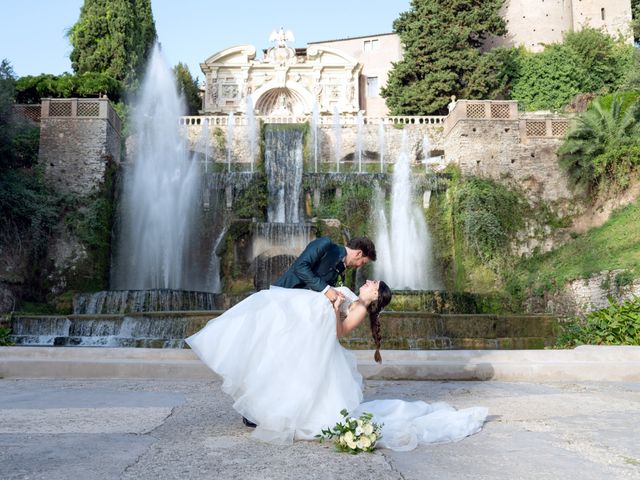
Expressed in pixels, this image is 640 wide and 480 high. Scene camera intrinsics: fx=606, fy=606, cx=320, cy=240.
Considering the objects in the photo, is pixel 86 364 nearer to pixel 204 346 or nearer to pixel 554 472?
pixel 204 346

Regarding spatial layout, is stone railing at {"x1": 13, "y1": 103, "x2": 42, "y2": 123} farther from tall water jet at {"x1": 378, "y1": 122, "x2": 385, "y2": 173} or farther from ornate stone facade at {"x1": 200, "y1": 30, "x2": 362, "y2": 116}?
ornate stone facade at {"x1": 200, "y1": 30, "x2": 362, "y2": 116}

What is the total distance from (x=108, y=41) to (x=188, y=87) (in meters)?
10.6

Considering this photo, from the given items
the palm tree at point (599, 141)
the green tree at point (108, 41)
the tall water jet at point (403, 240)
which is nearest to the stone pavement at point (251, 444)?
the tall water jet at point (403, 240)

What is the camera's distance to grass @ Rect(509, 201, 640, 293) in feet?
54.7

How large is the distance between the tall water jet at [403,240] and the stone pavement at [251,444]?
618 inches

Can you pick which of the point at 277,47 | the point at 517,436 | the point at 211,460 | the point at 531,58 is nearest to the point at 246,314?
the point at 211,460

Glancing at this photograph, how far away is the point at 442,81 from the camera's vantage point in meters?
31.6

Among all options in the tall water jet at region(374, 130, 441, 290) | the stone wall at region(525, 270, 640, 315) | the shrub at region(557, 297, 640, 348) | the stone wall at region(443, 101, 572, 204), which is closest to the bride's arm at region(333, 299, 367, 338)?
the shrub at region(557, 297, 640, 348)

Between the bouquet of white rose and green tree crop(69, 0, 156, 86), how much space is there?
29.8 m

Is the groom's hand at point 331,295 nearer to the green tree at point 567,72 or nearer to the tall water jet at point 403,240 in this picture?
the tall water jet at point 403,240

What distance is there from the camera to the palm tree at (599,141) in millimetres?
19609

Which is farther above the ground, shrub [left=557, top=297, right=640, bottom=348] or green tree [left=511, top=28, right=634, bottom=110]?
green tree [left=511, top=28, right=634, bottom=110]

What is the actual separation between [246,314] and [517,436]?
1743 mm

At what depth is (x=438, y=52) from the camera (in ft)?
106
